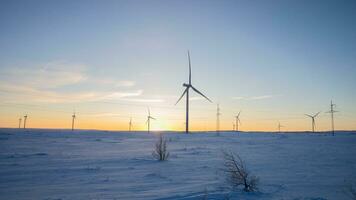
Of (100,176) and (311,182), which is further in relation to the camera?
(100,176)

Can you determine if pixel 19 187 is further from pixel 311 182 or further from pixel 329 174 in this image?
pixel 329 174

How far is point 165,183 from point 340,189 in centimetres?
587

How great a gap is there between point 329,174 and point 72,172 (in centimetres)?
1136

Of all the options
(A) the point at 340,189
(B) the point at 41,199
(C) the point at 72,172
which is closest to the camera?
(B) the point at 41,199

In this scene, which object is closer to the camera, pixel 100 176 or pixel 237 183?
pixel 237 183

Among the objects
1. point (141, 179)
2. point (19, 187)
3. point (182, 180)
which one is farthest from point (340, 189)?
point (19, 187)

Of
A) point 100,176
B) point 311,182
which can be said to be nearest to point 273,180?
point 311,182

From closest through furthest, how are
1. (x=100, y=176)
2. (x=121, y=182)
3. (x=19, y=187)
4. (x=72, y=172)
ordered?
1. (x=19, y=187)
2. (x=121, y=182)
3. (x=100, y=176)
4. (x=72, y=172)

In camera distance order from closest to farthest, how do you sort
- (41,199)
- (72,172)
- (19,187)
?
(41,199)
(19,187)
(72,172)

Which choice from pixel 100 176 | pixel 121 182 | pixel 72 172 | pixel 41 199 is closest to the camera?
pixel 41 199

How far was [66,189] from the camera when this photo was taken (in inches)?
400

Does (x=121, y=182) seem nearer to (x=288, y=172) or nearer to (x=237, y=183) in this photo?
(x=237, y=183)

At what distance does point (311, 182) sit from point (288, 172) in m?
2.58

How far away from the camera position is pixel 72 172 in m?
13.9
